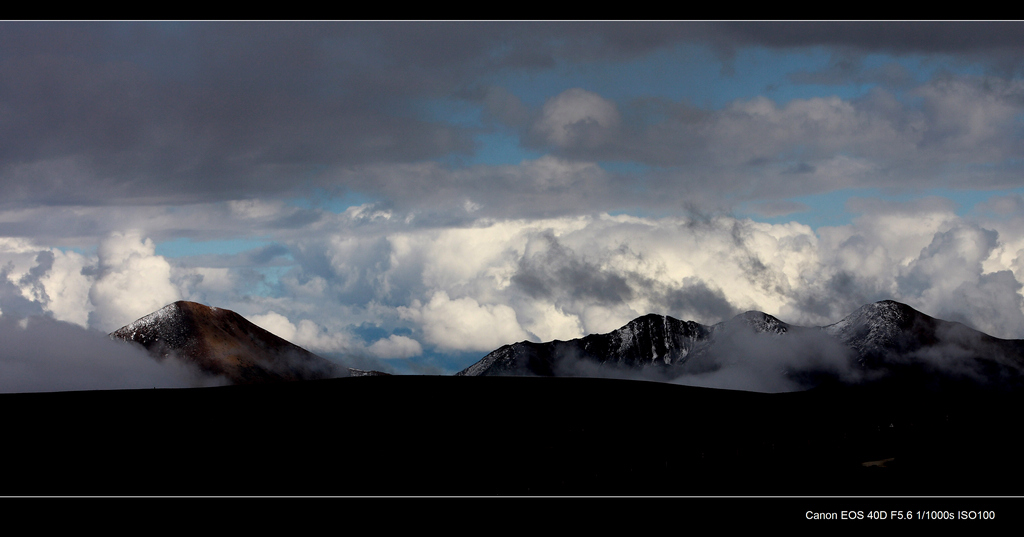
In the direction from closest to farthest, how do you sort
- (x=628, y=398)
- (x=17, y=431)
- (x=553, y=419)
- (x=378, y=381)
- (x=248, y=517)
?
(x=248, y=517), (x=17, y=431), (x=553, y=419), (x=628, y=398), (x=378, y=381)

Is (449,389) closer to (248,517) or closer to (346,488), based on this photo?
(346,488)

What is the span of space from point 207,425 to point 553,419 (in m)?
39.6

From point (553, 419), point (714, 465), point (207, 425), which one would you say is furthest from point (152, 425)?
point (714, 465)

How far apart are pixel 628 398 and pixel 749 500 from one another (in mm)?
68888

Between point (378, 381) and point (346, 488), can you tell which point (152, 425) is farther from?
point (378, 381)

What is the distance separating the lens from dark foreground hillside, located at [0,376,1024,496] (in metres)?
73.7

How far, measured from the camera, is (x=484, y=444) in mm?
86000

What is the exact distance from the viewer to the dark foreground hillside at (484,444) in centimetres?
7369

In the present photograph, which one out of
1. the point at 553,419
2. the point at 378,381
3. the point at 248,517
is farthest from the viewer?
the point at 378,381

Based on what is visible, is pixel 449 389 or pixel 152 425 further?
pixel 449 389

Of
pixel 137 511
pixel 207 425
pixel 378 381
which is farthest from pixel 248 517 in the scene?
pixel 378 381

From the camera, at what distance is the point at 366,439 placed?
3393 inches

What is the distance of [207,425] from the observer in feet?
Result: 288

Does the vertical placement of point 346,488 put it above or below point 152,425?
below
